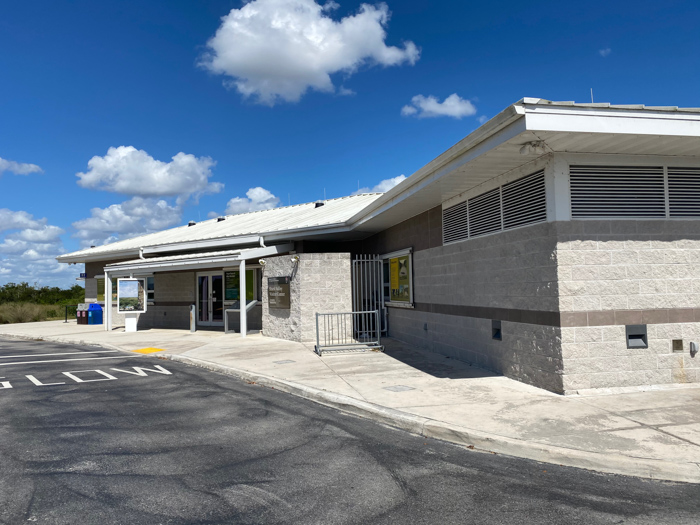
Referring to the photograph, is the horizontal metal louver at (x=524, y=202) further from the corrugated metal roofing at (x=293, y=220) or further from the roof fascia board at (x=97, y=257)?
the roof fascia board at (x=97, y=257)

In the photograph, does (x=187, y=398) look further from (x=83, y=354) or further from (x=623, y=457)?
(x=83, y=354)

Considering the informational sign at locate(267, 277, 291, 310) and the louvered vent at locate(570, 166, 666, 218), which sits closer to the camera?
the louvered vent at locate(570, 166, 666, 218)

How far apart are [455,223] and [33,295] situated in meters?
47.2

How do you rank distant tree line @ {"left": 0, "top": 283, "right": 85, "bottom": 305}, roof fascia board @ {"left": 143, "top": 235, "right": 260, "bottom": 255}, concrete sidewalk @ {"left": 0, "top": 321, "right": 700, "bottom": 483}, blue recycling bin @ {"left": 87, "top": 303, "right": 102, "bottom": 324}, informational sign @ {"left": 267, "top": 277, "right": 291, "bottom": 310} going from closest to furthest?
concrete sidewalk @ {"left": 0, "top": 321, "right": 700, "bottom": 483} < informational sign @ {"left": 267, "top": 277, "right": 291, "bottom": 310} < roof fascia board @ {"left": 143, "top": 235, "right": 260, "bottom": 255} < blue recycling bin @ {"left": 87, "top": 303, "right": 102, "bottom": 324} < distant tree line @ {"left": 0, "top": 283, "right": 85, "bottom": 305}

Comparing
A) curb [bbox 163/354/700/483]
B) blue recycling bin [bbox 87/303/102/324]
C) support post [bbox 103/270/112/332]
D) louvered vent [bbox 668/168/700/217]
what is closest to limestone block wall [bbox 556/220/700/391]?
louvered vent [bbox 668/168/700/217]

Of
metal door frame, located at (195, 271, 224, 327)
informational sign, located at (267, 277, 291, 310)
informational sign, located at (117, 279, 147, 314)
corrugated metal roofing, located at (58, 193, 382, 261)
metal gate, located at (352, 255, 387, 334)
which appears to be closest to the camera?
informational sign, located at (267, 277, 291, 310)

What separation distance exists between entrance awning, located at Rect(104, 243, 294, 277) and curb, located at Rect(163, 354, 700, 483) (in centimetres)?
953

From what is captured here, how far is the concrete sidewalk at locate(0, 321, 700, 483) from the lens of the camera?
5094 millimetres

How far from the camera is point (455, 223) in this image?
11125 mm

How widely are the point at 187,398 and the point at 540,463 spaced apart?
18.1 ft

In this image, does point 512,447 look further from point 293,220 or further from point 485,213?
point 293,220

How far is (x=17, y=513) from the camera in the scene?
398 centimetres

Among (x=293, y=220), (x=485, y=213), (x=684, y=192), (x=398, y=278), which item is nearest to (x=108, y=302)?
(x=293, y=220)

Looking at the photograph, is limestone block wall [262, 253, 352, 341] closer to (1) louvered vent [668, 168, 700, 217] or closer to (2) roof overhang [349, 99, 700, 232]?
(2) roof overhang [349, 99, 700, 232]
